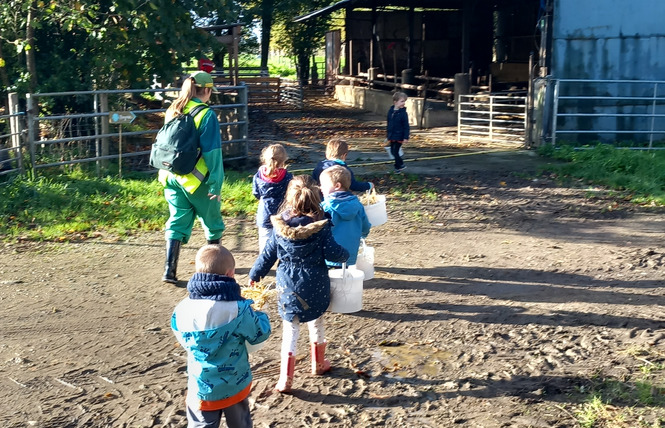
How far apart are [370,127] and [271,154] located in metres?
13.8

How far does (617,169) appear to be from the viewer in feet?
37.7

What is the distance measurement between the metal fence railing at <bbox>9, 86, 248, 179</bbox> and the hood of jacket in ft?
19.6

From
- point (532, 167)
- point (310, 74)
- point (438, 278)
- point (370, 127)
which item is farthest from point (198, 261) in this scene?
point (310, 74)

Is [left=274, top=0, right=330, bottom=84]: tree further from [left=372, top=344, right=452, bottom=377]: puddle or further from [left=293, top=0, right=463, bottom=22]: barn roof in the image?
[left=372, top=344, right=452, bottom=377]: puddle

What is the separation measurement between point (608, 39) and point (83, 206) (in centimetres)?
1044

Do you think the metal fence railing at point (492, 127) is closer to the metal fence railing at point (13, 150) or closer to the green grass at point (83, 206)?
the green grass at point (83, 206)

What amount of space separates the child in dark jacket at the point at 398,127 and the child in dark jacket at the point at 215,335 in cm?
842

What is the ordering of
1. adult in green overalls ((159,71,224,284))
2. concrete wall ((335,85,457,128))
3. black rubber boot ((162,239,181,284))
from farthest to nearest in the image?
concrete wall ((335,85,457,128)) → black rubber boot ((162,239,181,284)) → adult in green overalls ((159,71,224,284))

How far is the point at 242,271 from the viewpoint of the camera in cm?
702

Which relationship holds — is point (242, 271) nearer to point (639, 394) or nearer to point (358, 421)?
point (358, 421)

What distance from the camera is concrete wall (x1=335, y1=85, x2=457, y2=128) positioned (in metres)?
19.4

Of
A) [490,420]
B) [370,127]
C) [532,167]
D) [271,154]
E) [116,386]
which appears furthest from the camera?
[370,127]

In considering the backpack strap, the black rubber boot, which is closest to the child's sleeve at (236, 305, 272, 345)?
the backpack strap

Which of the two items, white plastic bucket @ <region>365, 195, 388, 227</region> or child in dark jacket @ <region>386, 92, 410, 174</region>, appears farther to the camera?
child in dark jacket @ <region>386, 92, 410, 174</region>
